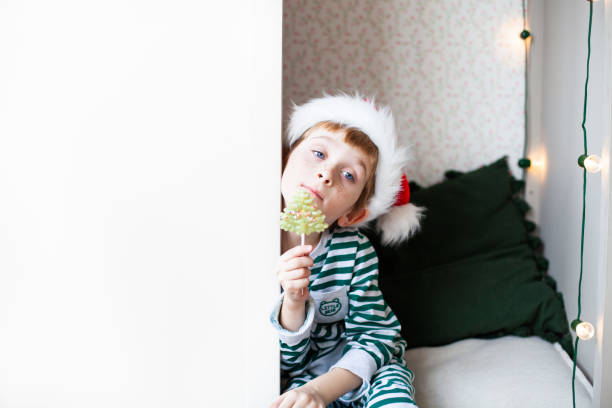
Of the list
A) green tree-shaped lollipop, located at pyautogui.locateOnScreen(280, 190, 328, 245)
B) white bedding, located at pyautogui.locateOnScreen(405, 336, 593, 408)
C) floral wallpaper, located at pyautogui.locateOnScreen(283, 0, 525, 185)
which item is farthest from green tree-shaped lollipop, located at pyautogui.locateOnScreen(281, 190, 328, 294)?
floral wallpaper, located at pyautogui.locateOnScreen(283, 0, 525, 185)

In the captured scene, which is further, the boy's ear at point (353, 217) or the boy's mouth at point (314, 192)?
the boy's ear at point (353, 217)

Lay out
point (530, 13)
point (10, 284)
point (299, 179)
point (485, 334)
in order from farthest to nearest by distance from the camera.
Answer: point (530, 13)
point (485, 334)
point (299, 179)
point (10, 284)

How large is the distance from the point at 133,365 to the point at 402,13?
1441 mm

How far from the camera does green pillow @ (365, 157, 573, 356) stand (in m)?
1.54

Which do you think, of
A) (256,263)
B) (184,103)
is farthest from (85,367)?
(184,103)

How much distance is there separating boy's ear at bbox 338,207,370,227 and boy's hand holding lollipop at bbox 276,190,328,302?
0.25 m

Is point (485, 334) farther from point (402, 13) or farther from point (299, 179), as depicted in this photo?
point (402, 13)

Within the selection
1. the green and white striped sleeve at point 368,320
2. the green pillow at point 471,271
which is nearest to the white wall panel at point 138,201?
the green and white striped sleeve at point 368,320

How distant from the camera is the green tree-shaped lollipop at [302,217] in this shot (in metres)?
0.99

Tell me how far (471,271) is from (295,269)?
0.82m

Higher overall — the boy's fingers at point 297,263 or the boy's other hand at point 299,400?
the boy's fingers at point 297,263

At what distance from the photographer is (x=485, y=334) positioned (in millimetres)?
1560

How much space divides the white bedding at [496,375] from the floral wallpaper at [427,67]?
632 mm

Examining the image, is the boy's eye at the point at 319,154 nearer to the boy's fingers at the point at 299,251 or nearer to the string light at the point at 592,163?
the boy's fingers at the point at 299,251
